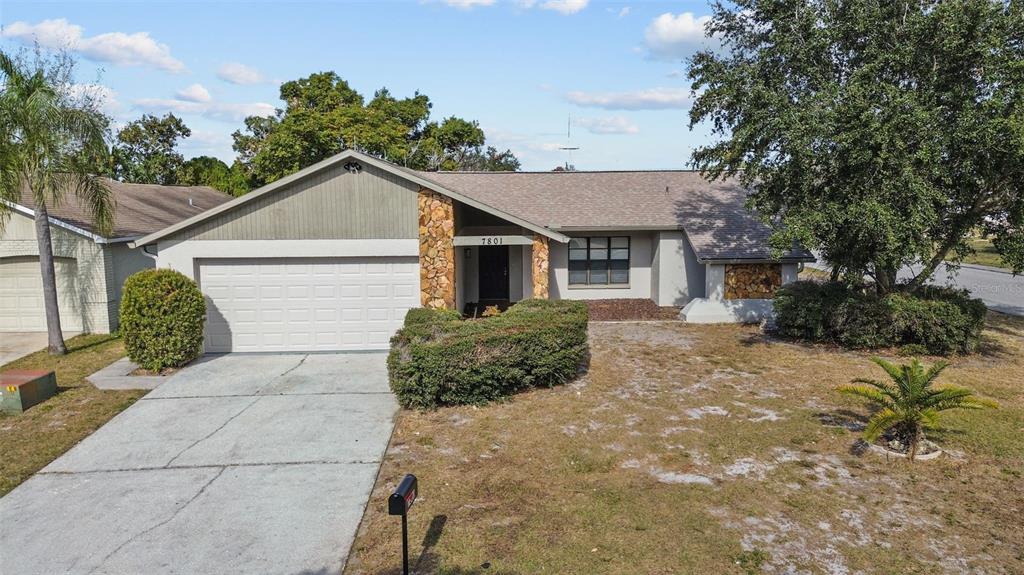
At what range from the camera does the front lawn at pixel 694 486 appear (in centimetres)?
598

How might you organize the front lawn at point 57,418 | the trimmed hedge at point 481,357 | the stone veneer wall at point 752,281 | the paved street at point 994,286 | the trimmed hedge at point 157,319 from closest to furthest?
the front lawn at point 57,418, the trimmed hedge at point 481,357, the trimmed hedge at point 157,319, the stone veneer wall at point 752,281, the paved street at point 994,286

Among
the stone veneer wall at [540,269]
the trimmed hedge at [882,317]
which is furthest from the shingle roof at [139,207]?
the trimmed hedge at [882,317]

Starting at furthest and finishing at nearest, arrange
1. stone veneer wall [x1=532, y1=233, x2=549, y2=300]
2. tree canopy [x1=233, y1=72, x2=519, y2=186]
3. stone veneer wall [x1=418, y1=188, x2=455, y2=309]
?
tree canopy [x1=233, y1=72, x2=519, y2=186]
stone veneer wall [x1=532, y1=233, x2=549, y2=300]
stone veneer wall [x1=418, y1=188, x2=455, y2=309]

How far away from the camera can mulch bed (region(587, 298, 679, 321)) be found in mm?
18156

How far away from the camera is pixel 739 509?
6855 millimetres

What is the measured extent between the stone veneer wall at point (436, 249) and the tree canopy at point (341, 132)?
22.9 m

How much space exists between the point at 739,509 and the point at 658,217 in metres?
14.3

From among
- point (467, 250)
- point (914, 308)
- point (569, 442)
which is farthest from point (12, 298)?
point (914, 308)

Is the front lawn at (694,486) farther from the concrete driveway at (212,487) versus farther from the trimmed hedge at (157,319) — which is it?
the trimmed hedge at (157,319)

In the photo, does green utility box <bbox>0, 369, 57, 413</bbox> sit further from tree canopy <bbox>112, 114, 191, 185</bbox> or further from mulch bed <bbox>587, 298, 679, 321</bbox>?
tree canopy <bbox>112, 114, 191, 185</bbox>

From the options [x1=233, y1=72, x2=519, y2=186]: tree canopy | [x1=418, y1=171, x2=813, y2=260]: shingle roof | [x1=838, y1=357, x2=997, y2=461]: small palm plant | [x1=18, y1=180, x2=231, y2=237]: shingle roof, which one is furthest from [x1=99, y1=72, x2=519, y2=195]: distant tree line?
[x1=838, y1=357, x2=997, y2=461]: small palm plant

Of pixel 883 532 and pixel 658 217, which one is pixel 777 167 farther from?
pixel 883 532

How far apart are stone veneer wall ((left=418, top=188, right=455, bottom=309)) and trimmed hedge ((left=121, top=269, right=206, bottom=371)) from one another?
4.95 meters

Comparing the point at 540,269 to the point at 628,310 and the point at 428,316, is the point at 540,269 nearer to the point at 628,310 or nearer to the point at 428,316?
the point at 428,316
